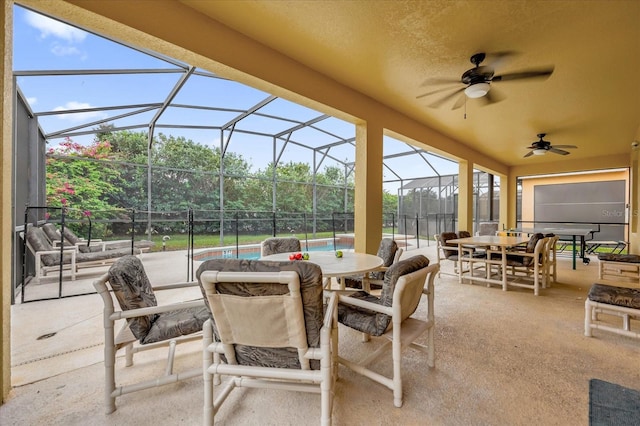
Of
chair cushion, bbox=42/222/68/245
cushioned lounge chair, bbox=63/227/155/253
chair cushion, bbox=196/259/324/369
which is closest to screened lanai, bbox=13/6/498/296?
chair cushion, bbox=42/222/68/245

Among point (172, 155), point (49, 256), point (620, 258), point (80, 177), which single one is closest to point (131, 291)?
point (49, 256)

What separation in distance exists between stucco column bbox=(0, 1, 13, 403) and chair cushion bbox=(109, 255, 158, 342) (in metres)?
0.64

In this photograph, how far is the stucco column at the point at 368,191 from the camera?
144 inches

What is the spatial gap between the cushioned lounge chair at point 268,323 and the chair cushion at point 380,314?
1.32 feet

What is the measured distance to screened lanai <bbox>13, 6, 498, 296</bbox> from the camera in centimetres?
371

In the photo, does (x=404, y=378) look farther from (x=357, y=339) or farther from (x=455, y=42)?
(x=455, y=42)

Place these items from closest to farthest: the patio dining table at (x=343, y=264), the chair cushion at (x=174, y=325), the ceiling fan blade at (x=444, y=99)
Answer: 1. the chair cushion at (x=174, y=325)
2. the patio dining table at (x=343, y=264)
3. the ceiling fan blade at (x=444, y=99)

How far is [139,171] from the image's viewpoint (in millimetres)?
6621

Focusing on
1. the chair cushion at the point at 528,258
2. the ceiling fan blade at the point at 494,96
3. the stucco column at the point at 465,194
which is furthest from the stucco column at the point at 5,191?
the stucco column at the point at 465,194

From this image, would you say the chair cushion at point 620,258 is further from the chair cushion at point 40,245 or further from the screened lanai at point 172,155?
the chair cushion at point 40,245

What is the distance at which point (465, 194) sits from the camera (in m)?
6.21

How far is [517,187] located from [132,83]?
34.4 ft

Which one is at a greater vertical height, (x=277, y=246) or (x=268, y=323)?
(x=277, y=246)

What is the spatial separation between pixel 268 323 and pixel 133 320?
907mm
